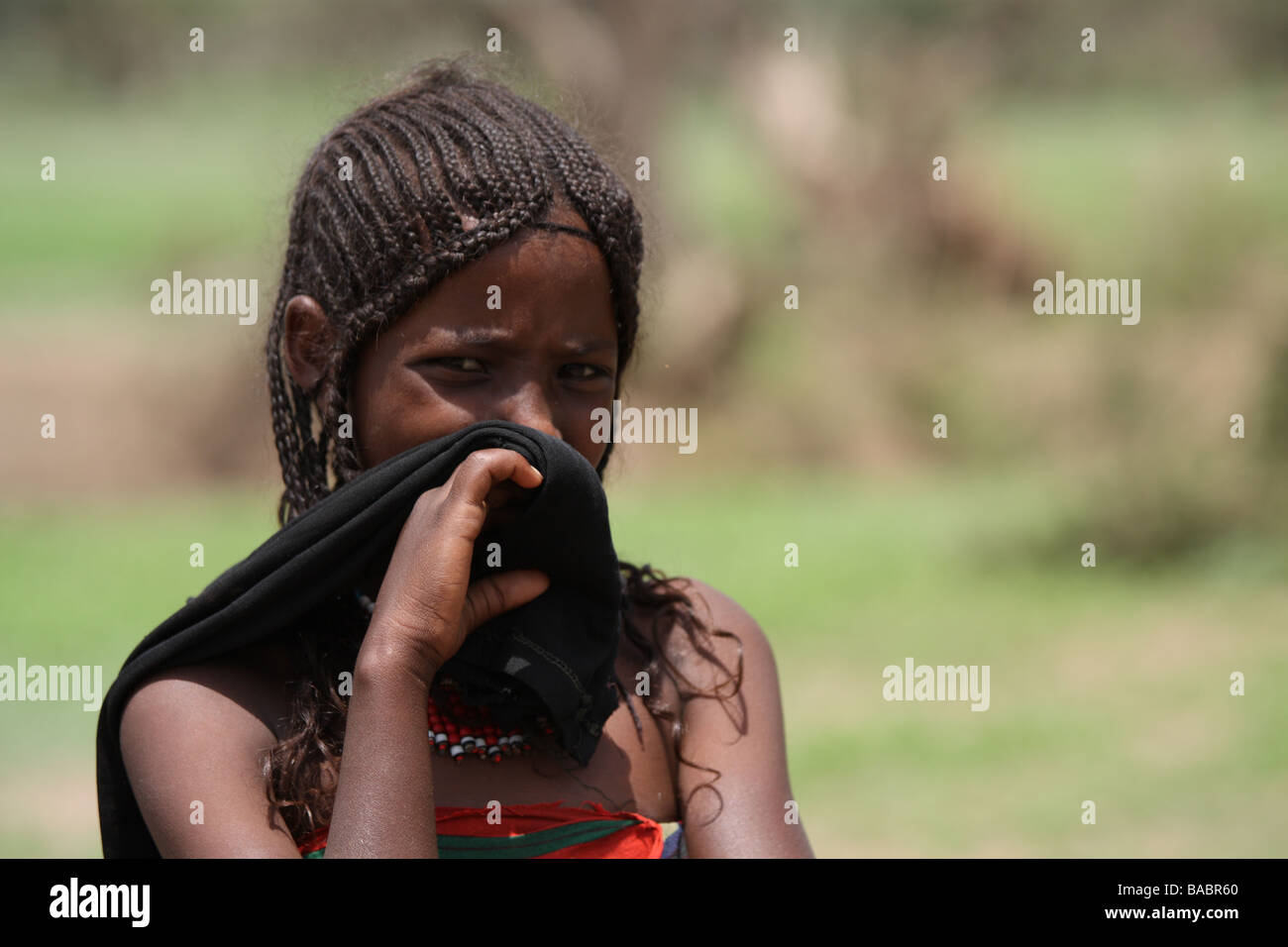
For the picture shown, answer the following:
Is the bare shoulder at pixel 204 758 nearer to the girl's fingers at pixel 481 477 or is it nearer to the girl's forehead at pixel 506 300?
the girl's fingers at pixel 481 477

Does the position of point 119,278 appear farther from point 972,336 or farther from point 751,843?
point 751,843

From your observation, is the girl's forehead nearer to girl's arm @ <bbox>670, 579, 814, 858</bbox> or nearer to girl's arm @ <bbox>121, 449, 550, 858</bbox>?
girl's arm @ <bbox>121, 449, 550, 858</bbox>

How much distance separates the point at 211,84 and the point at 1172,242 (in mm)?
18603

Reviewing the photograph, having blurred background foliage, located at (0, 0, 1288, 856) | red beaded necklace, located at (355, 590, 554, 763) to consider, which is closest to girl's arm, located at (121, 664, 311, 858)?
red beaded necklace, located at (355, 590, 554, 763)

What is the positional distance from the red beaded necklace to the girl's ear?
1.23 ft

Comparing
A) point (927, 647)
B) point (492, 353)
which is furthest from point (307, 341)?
point (927, 647)

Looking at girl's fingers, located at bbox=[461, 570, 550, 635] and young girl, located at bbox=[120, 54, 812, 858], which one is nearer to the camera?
young girl, located at bbox=[120, 54, 812, 858]

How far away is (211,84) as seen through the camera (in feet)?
80.0

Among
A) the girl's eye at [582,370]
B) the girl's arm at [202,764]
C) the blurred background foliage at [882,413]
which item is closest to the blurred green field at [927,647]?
the blurred background foliage at [882,413]

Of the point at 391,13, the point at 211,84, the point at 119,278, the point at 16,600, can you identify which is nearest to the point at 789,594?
the point at 16,600

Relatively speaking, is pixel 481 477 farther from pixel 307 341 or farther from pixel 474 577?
pixel 307 341

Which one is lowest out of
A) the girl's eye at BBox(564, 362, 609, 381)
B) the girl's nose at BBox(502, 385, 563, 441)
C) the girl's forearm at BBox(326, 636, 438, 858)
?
the girl's forearm at BBox(326, 636, 438, 858)

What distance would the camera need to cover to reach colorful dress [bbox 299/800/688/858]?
2191mm

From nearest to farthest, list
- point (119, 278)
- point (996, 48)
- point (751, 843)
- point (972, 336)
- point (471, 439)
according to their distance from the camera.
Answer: point (471, 439) < point (751, 843) < point (972, 336) < point (119, 278) < point (996, 48)
